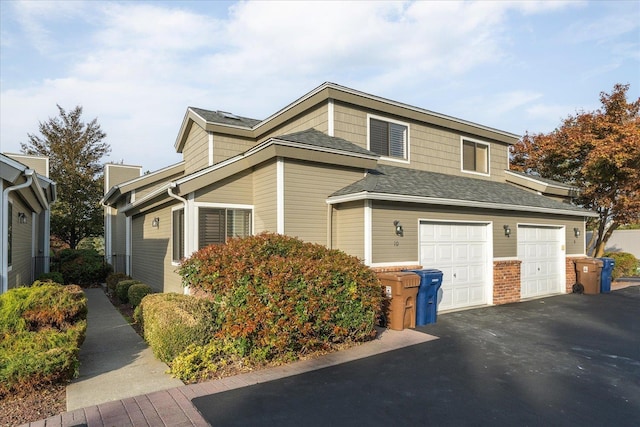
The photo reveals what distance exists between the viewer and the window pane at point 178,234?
10359mm

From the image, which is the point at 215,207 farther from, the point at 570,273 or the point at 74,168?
the point at 74,168

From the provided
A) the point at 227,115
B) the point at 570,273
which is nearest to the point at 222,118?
the point at 227,115

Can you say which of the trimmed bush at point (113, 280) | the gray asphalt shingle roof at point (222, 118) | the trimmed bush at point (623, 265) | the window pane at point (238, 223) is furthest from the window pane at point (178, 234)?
the trimmed bush at point (623, 265)

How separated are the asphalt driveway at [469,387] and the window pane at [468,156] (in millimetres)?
7779

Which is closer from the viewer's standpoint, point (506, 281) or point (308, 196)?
point (308, 196)

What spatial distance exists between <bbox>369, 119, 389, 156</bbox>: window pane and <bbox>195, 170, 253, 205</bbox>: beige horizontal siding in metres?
4.03

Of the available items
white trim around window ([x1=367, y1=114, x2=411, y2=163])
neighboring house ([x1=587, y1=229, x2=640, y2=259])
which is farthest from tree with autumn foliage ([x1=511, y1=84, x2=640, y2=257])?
white trim around window ([x1=367, y1=114, x2=411, y2=163])

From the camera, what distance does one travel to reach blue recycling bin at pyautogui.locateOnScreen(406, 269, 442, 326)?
27.8ft

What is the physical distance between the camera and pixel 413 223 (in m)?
9.77

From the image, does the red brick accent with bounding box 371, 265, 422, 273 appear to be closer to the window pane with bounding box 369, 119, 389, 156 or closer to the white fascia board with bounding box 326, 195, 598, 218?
the white fascia board with bounding box 326, 195, 598, 218

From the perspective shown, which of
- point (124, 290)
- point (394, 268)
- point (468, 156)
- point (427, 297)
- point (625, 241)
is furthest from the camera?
point (625, 241)

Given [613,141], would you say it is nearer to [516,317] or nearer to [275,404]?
[516,317]

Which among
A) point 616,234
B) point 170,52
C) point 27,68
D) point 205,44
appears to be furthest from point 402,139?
point 616,234

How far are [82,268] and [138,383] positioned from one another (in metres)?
12.7
